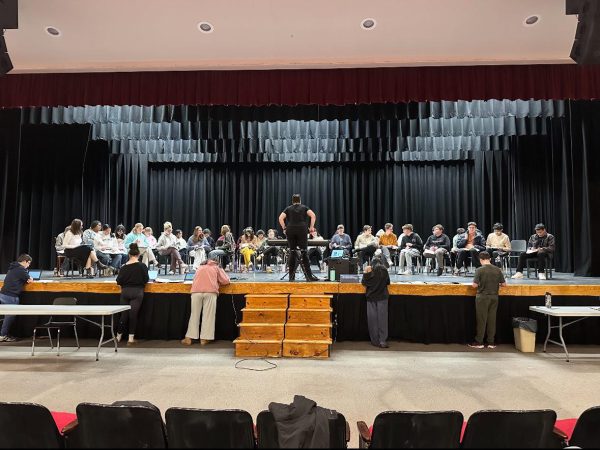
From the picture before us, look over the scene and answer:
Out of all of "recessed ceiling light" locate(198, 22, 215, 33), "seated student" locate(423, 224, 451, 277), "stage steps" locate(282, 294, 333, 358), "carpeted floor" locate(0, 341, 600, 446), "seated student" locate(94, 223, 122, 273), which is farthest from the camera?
"seated student" locate(423, 224, 451, 277)

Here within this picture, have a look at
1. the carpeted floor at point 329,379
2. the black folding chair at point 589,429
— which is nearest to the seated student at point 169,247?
the carpeted floor at point 329,379

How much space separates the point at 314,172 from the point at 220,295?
34.4 ft

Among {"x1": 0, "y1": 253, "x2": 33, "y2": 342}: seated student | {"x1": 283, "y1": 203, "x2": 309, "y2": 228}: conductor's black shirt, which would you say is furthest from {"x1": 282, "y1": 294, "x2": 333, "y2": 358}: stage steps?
{"x1": 0, "y1": 253, "x2": 33, "y2": 342}: seated student

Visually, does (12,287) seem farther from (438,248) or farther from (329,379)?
(438,248)

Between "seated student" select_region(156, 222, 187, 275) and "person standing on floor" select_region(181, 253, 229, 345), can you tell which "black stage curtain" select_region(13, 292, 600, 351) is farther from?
"seated student" select_region(156, 222, 187, 275)

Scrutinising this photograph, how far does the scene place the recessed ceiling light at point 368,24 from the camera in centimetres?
618

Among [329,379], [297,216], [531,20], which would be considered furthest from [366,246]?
[531,20]

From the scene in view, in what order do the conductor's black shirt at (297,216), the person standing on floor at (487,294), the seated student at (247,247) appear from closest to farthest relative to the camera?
the person standing on floor at (487,294)
the conductor's black shirt at (297,216)
the seated student at (247,247)

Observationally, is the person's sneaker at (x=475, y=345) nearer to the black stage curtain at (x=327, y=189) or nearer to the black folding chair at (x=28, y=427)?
the black stage curtain at (x=327, y=189)

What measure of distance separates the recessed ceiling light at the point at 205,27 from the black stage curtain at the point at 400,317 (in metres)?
4.22

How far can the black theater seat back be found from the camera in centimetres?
218

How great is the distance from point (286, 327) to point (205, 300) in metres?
1.46

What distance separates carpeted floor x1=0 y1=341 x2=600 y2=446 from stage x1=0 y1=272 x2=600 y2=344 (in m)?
0.45

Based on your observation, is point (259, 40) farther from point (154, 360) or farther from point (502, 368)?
point (502, 368)
